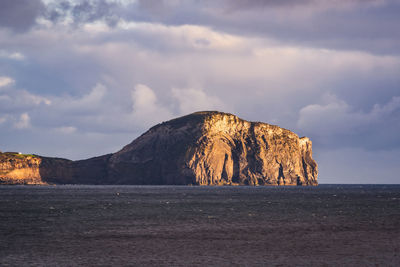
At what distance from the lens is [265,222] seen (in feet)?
231

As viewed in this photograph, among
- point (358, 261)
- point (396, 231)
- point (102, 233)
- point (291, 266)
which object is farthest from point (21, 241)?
point (396, 231)

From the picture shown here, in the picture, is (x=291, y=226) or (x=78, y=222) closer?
(x=291, y=226)

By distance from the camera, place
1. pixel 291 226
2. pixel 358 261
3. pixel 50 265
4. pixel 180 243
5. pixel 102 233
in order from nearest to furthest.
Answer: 1. pixel 50 265
2. pixel 358 261
3. pixel 180 243
4. pixel 102 233
5. pixel 291 226

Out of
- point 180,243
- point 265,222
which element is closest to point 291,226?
point 265,222

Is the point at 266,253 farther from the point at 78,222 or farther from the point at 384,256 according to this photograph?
the point at 78,222

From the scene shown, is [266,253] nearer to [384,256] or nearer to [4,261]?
[384,256]

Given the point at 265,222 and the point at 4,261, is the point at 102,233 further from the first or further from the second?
the point at 265,222

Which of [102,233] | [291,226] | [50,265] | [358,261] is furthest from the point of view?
[291,226]

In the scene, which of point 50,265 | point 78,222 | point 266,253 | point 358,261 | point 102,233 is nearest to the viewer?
point 50,265

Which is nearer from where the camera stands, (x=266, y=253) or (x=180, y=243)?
(x=266, y=253)

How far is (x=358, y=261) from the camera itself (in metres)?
39.3

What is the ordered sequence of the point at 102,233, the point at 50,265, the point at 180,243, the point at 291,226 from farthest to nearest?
the point at 291,226, the point at 102,233, the point at 180,243, the point at 50,265

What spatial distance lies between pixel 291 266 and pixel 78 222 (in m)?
39.9

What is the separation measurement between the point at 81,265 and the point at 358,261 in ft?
66.8
